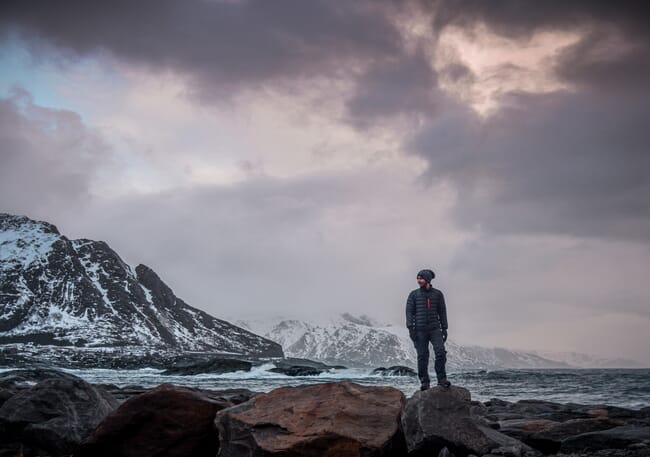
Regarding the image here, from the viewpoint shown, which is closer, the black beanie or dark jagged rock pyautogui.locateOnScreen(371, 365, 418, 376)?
the black beanie

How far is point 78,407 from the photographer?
12.9 m

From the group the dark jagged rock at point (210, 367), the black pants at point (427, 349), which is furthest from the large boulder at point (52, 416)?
the dark jagged rock at point (210, 367)

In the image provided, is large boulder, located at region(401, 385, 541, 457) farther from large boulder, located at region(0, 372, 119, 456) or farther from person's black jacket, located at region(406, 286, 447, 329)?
large boulder, located at region(0, 372, 119, 456)

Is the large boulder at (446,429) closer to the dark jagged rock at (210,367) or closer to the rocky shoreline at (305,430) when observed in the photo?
the rocky shoreline at (305,430)

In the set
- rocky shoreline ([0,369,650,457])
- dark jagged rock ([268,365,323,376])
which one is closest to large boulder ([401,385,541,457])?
rocky shoreline ([0,369,650,457])

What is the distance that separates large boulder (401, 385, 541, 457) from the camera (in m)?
10.1

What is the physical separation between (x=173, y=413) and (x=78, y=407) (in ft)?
11.2

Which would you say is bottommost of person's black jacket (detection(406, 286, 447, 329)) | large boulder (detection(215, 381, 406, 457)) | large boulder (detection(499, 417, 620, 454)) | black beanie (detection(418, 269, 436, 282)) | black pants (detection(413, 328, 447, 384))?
large boulder (detection(499, 417, 620, 454))

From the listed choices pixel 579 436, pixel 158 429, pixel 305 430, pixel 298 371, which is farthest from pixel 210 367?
pixel 305 430

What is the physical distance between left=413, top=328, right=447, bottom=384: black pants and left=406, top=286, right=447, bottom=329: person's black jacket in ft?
0.57

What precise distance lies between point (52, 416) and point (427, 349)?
8.59 m

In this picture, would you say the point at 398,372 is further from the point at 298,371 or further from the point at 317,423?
the point at 317,423

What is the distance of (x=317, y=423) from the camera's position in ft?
31.4

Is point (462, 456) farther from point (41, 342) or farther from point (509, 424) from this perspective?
point (41, 342)
